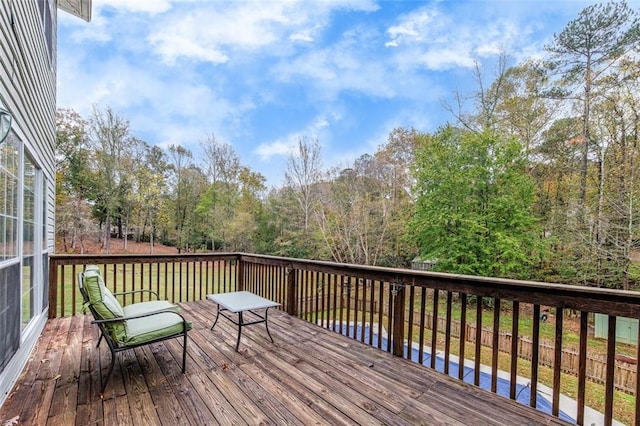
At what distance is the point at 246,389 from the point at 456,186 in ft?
42.0

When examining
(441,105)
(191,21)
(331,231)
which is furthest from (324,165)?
A: (191,21)

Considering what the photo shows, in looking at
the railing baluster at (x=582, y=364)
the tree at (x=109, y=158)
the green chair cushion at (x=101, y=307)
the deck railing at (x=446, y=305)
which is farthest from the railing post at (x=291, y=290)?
the tree at (x=109, y=158)

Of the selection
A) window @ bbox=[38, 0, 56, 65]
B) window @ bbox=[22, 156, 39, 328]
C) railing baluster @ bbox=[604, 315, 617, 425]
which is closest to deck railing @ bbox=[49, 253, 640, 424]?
railing baluster @ bbox=[604, 315, 617, 425]

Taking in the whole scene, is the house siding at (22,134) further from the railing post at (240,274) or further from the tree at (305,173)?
the tree at (305,173)

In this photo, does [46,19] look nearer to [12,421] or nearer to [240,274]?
[240,274]

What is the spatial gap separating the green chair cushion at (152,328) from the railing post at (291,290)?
1812 mm

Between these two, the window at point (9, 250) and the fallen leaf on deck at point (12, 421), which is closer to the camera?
the fallen leaf on deck at point (12, 421)

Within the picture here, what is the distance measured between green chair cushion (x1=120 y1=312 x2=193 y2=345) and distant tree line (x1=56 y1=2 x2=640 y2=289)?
12.1m

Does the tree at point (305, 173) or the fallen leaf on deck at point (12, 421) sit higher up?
the tree at point (305, 173)

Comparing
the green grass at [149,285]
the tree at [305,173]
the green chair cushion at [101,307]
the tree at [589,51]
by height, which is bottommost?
the green grass at [149,285]

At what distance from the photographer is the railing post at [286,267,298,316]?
4391 millimetres

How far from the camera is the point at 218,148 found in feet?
58.7

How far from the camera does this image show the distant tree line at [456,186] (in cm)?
1030

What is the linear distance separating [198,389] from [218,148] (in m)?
17.2
